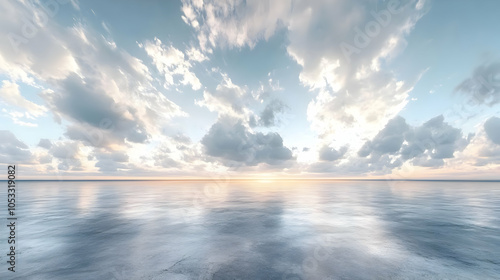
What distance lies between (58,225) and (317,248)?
936 inches

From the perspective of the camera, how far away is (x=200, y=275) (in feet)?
28.6

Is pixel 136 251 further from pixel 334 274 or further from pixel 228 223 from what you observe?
pixel 334 274

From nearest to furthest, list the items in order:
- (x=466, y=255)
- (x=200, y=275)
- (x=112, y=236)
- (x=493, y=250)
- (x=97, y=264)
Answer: (x=200, y=275), (x=97, y=264), (x=466, y=255), (x=493, y=250), (x=112, y=236)

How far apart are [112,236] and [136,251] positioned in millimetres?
4724

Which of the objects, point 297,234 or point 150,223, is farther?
point 150,223

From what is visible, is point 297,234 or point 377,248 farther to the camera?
point 297,234

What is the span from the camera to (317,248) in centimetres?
1195

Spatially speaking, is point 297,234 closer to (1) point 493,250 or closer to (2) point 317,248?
(2) point 317,248

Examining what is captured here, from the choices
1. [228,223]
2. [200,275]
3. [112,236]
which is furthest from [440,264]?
[112,236]

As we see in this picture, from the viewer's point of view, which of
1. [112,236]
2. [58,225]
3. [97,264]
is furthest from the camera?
[58,225]

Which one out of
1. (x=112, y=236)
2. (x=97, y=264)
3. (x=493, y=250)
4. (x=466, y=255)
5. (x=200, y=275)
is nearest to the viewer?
(x=200, y=275)

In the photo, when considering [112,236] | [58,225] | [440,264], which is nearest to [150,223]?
[112,236]

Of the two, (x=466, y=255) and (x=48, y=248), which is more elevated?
(x=48, y=248)

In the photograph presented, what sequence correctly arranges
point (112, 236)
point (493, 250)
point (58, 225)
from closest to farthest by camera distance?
point (493, 250) → point (112, 236) → point (58, 225)
